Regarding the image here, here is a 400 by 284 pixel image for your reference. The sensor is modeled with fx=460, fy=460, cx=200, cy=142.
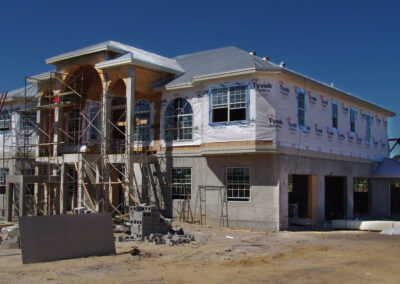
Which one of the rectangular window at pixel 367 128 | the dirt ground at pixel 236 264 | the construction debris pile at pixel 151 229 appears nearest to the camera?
the dirt ground at pixel 236 264

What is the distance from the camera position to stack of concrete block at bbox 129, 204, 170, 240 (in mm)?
18344

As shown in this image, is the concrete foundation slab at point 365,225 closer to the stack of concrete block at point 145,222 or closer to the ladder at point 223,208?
the ladder at point 223,208

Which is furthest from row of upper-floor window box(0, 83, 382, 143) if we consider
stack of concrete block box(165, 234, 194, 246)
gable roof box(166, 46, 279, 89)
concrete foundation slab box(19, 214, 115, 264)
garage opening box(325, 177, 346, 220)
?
concrete foundation slab box(19, 214, 115, 264)

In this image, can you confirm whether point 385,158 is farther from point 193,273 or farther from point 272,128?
point 193,273

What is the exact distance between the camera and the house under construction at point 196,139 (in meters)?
21.2

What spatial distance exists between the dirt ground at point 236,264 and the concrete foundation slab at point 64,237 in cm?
36

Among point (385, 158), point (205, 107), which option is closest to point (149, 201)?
point (205, 107)

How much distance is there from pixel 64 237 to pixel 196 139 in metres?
10.6

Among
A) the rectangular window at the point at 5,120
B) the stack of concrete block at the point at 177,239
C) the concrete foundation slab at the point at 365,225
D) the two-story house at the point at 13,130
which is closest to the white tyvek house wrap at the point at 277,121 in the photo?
the concrete foundation slab at the point at 365,225

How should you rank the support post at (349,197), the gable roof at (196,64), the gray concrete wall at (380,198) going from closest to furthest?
the gable roof at (196,64) → the support post at (349,197) → the gray concrete wall at (380,198)

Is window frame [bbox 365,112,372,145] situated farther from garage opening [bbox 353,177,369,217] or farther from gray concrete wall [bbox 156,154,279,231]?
gray concrete wall [bbox 156,154,279,231]

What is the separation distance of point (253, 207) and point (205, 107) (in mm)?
5352

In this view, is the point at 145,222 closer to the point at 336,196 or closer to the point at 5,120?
the point at 336,196

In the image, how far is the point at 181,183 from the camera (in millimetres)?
23766
